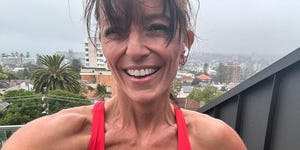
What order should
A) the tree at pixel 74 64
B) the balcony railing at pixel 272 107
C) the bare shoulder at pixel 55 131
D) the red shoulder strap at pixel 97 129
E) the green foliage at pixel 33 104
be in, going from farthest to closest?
the tree at pixel 74 64 → the green foliage at pixel 33 104 → the balcony railing at pixel 272 107 → the red shoulder strap at pixel 97 129 → the bare shoulder at pixel 55 131

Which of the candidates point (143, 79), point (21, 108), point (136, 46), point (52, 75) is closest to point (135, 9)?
point (136, 46)

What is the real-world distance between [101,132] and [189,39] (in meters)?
0.52

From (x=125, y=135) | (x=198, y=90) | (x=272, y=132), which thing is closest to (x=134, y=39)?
(x=125, y=135)

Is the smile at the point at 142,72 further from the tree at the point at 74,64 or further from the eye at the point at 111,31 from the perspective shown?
the tree at the point at 74,64

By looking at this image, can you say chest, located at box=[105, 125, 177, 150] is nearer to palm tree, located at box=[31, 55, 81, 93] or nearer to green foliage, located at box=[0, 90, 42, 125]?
green foliage, located at box=[0, 90, 42, 125]

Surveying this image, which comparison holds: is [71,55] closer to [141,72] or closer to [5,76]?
[141,72]

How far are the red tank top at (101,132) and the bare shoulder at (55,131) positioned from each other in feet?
0.08

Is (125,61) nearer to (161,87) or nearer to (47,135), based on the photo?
(161,87)

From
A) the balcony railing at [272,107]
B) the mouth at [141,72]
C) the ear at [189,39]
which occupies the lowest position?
the balcony railing at [272,107]

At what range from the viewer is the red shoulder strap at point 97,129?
1.05 m

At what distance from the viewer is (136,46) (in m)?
0.97

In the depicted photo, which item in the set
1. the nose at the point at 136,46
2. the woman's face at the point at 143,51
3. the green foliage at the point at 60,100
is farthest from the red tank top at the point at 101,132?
the green foliage at the point at 60,100

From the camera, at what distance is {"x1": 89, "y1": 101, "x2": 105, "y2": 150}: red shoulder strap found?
105 centimetres

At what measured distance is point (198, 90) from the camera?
2431 centimetres
